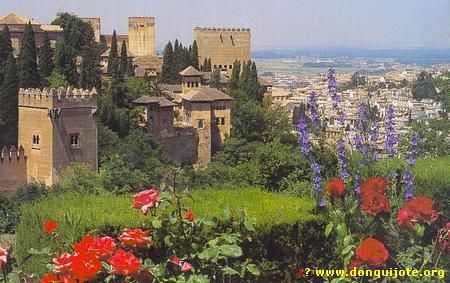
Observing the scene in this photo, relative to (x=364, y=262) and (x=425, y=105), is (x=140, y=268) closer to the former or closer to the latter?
(x=364, y=262)

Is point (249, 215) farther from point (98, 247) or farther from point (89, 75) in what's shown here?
point (89, 75)

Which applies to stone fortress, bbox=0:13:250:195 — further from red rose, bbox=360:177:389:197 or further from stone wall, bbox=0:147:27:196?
red rose, bbox=360:177:389:197

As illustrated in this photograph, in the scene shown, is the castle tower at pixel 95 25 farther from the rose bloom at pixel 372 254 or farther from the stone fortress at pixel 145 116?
the rose bloom at pixel 372 254

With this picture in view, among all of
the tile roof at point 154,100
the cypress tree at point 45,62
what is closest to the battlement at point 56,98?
the cypress tree at point 45,62

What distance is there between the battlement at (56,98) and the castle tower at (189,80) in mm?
12400

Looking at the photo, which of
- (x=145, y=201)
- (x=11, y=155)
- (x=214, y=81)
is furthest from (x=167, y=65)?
(x=145, y=201)

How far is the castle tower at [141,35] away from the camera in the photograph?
5912 cm

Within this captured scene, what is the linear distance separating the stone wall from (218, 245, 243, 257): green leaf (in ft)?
78.8

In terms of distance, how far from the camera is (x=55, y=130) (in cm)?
2838

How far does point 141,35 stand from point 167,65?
15.8m

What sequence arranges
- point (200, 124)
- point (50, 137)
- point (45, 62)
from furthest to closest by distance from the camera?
point (200, 124)
point (45, 62)
point (50, 137)

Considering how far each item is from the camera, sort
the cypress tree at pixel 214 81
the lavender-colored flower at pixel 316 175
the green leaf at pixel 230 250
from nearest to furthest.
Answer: the green leaf at pixel 230 250 → the lavender-colored flower at pixel 316 175 → the cypress tree at pixel 214 81

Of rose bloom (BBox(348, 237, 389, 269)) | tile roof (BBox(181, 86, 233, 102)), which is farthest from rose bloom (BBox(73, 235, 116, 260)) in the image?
tile roof (BBox(181, 86, 233, 102))

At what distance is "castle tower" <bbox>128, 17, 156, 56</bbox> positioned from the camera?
5912 centimetres
